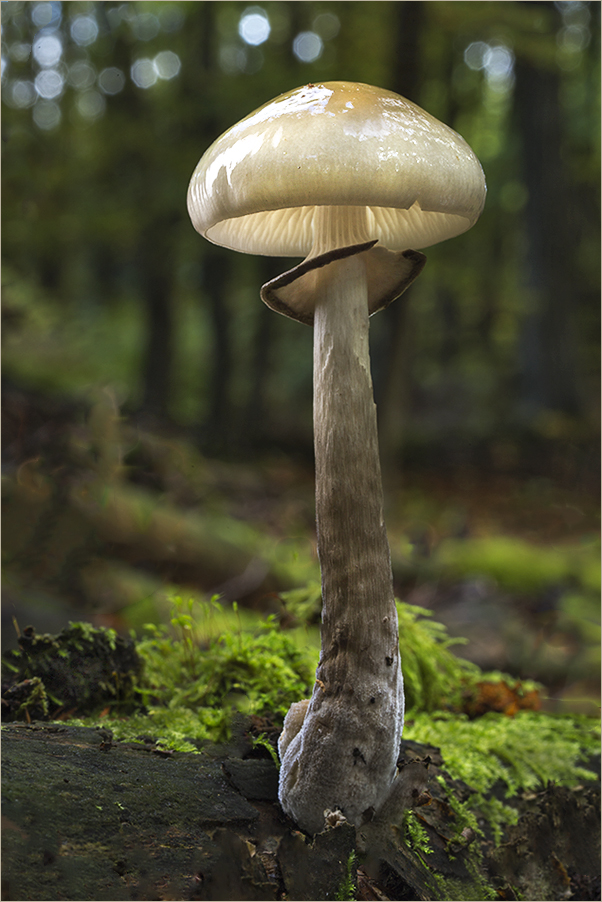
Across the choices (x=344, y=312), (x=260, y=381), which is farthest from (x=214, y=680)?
(x=260, y=381)

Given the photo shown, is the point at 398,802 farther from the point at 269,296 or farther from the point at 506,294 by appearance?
the point at 506,294

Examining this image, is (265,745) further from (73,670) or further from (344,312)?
(344,312)

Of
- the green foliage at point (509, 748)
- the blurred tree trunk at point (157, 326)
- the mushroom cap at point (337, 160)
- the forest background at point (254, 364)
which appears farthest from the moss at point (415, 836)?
the blurred tree trunk at point (157, 326)

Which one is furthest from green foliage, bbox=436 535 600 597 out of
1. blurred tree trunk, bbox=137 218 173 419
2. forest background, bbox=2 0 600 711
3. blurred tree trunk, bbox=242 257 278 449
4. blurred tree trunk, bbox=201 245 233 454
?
blurred tree trunk, bbox=137 218 173 419

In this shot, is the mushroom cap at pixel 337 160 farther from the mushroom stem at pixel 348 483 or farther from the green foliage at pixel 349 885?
the green foliage at pixel 349 885

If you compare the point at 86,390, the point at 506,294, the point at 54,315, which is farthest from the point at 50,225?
the point at 506,294
